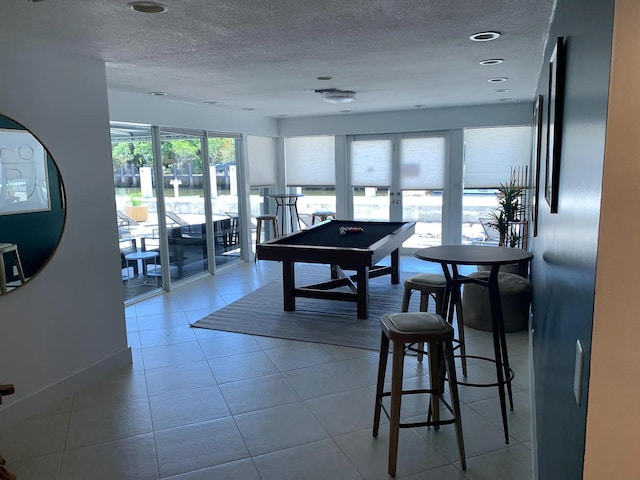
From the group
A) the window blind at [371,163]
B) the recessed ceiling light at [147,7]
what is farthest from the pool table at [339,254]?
the recessed ceiling light at [147,7]

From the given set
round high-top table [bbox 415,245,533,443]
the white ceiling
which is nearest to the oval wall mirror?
the white ceiling

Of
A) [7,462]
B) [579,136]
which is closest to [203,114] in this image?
[7,462]

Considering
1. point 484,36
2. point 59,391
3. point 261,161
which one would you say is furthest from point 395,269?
point 59,391

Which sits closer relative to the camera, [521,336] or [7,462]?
[7,462]

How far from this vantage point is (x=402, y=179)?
8.48 m

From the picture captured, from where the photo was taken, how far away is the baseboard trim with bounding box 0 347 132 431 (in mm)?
3145

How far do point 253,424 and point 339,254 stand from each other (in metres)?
2.05

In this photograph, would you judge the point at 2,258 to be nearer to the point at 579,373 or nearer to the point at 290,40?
the point at 290,40

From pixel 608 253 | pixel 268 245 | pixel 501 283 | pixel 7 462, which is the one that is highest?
pixel 608 253

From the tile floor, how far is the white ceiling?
7.73 feet

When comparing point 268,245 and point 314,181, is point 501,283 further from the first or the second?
point 314,181

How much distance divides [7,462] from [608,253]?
3.13m

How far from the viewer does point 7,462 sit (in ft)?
9.05

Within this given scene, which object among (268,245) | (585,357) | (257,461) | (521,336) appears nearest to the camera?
(585,357)
